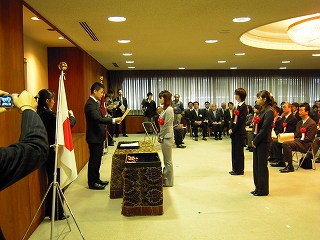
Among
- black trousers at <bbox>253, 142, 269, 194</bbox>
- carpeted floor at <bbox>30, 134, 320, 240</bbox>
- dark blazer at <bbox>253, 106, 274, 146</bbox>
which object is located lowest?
carpeted floor at <bbox>30, 134, 320, 240</bbox>

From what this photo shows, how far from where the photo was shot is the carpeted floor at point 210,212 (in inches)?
137

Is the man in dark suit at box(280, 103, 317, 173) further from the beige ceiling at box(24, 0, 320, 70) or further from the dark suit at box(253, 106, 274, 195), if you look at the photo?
the beige ceiling at box(24, 0, 320, 70)

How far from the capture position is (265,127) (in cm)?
455

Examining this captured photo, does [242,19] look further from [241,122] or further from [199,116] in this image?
[199,116]

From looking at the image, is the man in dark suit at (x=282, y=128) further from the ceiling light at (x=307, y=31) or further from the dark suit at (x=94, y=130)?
the dark suit at (x=94, y=130)

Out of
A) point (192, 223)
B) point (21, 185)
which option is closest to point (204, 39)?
point (192, 223)

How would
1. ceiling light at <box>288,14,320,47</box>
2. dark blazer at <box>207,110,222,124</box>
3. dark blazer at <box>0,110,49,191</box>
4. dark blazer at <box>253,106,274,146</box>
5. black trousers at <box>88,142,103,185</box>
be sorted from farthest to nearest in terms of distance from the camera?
1. dark blazer at <box>207,110,222,124</box>
2. ceiling light at <box>288,14,320,47</box>
3. black trousers at <box>88,142,103,185</box>
4. dark blazer at <box>253,106,274,146</box>
5. dark blazer at <box>0,110,49,191</box>

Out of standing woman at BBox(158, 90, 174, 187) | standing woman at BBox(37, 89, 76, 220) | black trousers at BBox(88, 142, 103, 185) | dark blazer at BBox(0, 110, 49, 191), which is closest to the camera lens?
dark blazer at BBox(0, 110, 49, 191)

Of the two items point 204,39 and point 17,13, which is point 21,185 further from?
point 204,39

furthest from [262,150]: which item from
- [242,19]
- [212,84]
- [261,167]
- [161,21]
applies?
[212,84]

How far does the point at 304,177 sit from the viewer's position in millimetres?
5844

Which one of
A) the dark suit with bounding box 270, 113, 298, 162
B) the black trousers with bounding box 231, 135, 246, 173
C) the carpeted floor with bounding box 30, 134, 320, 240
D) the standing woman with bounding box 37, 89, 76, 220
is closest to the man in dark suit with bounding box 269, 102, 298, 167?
the dark suit with bounding box 270, 113, 298, 162

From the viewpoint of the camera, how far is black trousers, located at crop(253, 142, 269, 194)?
15.2 feet

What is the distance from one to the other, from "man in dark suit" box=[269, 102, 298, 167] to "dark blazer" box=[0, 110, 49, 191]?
6.13 meters
